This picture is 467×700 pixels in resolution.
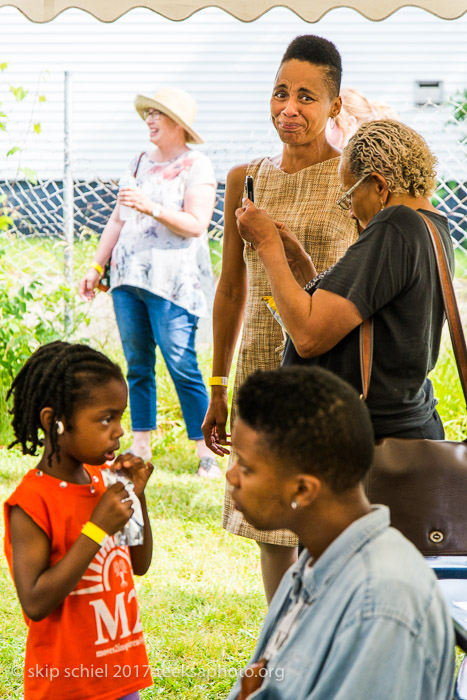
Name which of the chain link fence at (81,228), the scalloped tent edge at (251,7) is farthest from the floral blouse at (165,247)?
the scalloped tent edge at (251,7)

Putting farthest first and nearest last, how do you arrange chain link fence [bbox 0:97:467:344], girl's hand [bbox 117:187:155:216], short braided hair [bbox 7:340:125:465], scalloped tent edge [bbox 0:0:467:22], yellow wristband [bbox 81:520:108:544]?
chain link fence [bbox 0:97:467:344] < girl's hand [bbox 117:187:155:216] < scalloped tent edge [bbox 0:0:467:22] < short braided hair [bbox 7:340:125:465] < yellow wristband [bbox 81:520:108:544]

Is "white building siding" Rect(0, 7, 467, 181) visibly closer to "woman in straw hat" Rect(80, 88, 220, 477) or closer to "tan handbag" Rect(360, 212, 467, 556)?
"woman in straw hat" Rect(80, 88, 220, 477)

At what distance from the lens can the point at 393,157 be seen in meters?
1.95

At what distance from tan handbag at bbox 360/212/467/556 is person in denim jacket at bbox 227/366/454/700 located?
48cm

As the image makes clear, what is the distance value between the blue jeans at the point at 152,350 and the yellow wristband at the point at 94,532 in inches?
139

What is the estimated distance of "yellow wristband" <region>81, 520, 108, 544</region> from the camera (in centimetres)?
173

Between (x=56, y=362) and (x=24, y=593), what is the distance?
504 mm

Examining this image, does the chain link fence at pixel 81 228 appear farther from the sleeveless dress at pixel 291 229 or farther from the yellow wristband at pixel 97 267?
the sleeveless dress at pixel 291 229

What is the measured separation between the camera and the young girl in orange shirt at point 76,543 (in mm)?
1742

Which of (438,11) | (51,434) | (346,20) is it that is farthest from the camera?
(346,20)

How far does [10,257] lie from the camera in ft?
24.3

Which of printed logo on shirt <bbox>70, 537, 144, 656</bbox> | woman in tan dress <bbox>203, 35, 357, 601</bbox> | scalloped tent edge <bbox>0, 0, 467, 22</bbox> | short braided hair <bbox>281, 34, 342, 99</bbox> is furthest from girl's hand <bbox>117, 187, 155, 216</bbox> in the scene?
printed logo on shirt <bbox>70, 537, 144, 656</bbox>

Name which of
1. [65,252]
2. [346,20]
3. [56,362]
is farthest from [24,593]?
[346,20]

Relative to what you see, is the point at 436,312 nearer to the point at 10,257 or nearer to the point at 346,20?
the point at 10,257
